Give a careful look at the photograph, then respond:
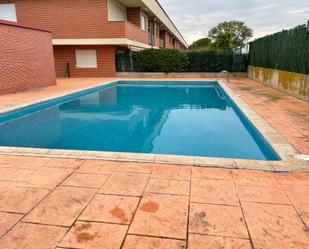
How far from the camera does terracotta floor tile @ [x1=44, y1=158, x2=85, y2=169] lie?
3.85 metres

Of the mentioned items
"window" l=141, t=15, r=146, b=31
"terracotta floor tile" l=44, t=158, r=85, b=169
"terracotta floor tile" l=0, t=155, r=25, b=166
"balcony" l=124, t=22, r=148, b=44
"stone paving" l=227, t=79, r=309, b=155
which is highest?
"window" l=141, t=15, r=146, b=31

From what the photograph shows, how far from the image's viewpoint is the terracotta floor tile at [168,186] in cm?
307

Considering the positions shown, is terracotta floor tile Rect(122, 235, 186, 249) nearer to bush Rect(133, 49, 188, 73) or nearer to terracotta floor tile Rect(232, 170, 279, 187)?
terracotta floor tile Rect(232, 170, 279, 187)

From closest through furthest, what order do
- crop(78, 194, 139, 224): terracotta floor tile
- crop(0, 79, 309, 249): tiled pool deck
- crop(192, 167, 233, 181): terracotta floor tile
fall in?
crop(0, 79, 309, 249): tiled pool deck → crop(78, 194, 139, 224): terracotta floor tile → crop(192, 167, 233, 181): terracotta floor tile

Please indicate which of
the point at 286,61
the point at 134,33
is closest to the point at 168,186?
the point at 286,61

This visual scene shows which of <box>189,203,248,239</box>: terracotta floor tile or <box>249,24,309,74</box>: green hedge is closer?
<box>189,203,248,239</box>: terracotta floor tile

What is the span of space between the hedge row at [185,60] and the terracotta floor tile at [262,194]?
16785 mm

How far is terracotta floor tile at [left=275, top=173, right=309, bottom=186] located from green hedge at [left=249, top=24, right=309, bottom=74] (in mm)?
6959

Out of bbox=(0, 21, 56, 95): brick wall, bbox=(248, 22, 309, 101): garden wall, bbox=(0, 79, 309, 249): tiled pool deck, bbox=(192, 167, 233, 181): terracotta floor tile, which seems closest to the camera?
bbox=(0, 79, 309, 249): tiled pool deck

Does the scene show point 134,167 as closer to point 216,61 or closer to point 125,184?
point 125,184

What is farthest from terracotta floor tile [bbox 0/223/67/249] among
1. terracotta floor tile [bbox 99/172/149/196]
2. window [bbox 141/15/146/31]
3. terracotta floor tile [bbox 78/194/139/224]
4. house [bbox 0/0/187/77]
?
window [bbox 141/15/146/31]

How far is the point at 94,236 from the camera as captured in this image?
2.32 meters

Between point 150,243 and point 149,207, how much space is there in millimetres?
547

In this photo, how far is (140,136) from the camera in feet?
21.6
